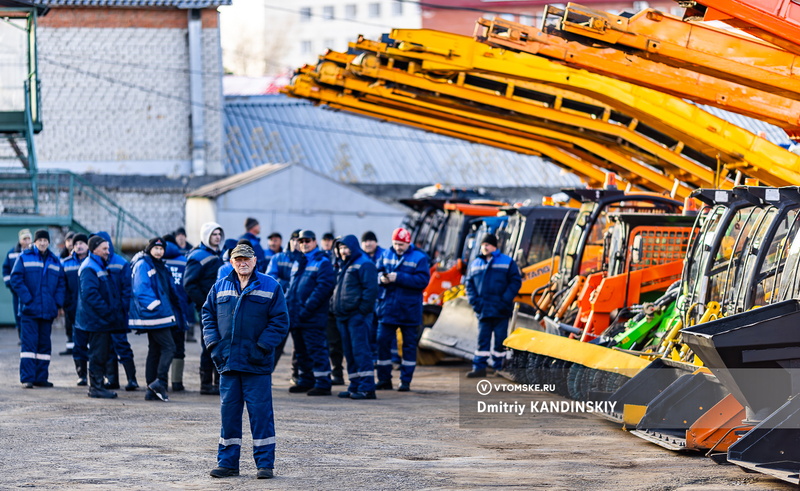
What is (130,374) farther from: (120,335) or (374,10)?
(374,10)

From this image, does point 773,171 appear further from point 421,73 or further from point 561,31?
point 421,73

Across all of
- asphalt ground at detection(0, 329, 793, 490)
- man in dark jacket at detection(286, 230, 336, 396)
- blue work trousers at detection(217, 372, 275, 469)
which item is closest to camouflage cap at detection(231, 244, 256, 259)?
blue work trousers at detection(217, 372, 275, 469)

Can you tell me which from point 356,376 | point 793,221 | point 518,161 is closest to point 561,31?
point 793,221

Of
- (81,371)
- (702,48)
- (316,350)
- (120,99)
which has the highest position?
(120,99)

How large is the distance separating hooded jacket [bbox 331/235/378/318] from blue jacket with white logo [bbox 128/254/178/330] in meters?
1.83

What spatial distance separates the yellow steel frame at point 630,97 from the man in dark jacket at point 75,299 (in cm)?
477

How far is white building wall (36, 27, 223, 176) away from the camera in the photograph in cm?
3234

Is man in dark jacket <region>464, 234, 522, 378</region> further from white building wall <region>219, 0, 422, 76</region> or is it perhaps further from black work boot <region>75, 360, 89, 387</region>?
white building wall <region>219, 0, 422, 76</region>

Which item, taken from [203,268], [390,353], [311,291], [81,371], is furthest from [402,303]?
[81,371]

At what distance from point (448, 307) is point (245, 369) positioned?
8.52m

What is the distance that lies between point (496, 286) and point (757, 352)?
679cm

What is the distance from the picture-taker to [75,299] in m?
16.9

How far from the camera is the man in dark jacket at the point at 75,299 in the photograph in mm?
14164

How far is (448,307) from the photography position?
1705 centimetres
